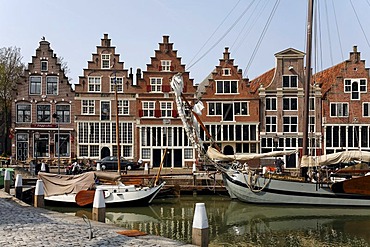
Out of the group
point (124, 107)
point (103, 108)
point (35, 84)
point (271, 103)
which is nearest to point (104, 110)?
point (103, 108)

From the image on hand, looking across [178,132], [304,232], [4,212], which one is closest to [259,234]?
[304,232]

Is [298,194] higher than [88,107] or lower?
lower

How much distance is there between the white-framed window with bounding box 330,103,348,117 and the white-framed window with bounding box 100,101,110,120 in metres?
23.2

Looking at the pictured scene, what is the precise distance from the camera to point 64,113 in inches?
1897

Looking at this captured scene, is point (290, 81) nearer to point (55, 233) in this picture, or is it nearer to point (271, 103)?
point (271, 103)

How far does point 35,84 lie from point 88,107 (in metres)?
6.13

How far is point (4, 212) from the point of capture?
53.8 ft

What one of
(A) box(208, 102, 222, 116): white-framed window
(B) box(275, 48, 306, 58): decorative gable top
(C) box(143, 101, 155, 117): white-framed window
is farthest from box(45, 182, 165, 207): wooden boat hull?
(B) box(275, 48, 306, 58): decorative gable top

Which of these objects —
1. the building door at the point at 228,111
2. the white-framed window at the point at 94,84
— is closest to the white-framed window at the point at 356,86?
the building door at the point at 228,111

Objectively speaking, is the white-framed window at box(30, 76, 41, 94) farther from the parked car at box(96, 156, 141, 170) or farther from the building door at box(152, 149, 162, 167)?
the building door at box(152, 149, 162, 167)

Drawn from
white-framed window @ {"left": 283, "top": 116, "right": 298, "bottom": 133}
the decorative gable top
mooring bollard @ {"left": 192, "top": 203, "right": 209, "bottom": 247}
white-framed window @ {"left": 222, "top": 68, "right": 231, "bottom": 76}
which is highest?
the decorative gable top

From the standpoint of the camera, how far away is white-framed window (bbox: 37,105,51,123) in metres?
47.8

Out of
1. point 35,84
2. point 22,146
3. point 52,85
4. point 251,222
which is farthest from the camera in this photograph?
point 52,85

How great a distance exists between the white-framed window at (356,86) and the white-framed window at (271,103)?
750 cm
